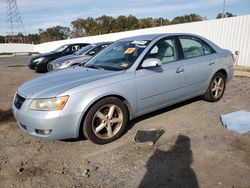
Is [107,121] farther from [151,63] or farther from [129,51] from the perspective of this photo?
[129,51]

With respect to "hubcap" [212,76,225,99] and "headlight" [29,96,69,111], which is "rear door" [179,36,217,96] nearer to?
"hubcap" [212,76,225,99]

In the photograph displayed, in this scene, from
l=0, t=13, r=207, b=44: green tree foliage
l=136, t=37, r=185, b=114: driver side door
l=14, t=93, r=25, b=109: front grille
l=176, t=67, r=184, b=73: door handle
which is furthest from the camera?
l=0, t=13, r=207, b=44: green tree foliage

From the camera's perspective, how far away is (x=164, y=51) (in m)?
5.03

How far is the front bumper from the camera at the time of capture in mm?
3750

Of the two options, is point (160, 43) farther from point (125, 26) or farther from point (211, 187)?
point (125, 26)

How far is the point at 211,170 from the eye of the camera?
3307 mm

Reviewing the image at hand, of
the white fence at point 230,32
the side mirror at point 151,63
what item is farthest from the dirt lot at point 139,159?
the white fence at point 230,32

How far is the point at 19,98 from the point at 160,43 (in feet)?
8.64

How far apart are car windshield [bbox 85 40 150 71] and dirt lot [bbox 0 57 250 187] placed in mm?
1143

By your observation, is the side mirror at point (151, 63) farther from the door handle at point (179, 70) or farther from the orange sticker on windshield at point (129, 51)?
the door handle at point (179, 70)

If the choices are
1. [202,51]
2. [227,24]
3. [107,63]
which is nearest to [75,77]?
[107,63]

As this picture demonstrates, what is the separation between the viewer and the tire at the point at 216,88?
5.90m

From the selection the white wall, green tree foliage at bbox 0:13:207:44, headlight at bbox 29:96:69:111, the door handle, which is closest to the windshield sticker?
the door handle

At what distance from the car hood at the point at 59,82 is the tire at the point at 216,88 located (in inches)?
96.8
